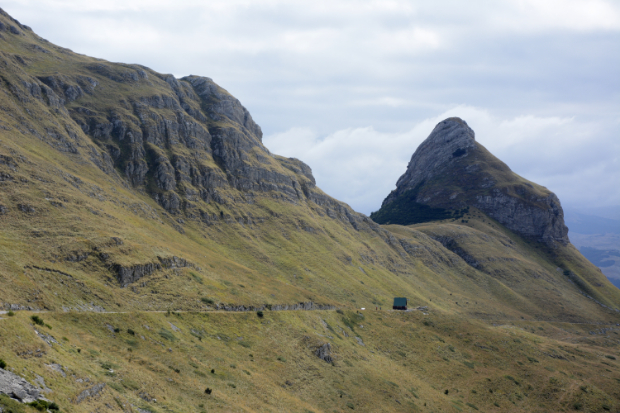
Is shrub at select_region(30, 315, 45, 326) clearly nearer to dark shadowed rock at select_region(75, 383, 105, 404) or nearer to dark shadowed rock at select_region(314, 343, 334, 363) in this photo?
dark shadowed rock at select_region(75, 383, 105, 404)

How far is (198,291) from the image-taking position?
261ft

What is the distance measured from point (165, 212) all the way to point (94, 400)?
107734 mm

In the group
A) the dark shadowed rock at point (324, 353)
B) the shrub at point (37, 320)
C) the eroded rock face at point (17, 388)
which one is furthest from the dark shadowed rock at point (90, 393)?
the dark shadowed rock at point (324, 353)

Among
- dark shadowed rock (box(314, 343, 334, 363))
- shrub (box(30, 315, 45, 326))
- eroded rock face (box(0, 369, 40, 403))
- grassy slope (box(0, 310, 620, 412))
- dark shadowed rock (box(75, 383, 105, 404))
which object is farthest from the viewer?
dark shadowed rock (box(314, 343, 334, 363))

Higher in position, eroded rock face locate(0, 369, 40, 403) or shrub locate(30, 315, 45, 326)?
shrub locate(30, 315, 45, 326)

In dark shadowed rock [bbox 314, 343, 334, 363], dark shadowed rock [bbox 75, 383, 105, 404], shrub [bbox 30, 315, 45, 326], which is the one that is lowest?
dark shadowed rock [bbox 314, 343, 334, 363]

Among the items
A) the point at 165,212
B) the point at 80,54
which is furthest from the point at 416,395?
the point at 80,54

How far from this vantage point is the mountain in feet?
156

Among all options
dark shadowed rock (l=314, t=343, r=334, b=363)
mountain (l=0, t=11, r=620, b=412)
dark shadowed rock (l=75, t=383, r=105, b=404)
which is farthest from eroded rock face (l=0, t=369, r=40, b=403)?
dark shadowed rock (l=314, t=343, r=334, b=363)

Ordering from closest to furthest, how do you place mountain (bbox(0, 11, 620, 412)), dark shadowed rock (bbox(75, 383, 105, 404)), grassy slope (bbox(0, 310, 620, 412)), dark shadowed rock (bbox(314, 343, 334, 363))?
dark shadowed rock (bbox(75, 383, 105, 404)) < grassy slope (bbox(0, 310, 620, 412)) < mountain (bbox(0, 11, 620, 412)) < dark shadowed rock (bbox(314, 343, 334, 363))

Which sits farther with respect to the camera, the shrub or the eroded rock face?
the shrub

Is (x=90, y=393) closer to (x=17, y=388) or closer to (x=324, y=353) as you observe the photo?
(x=17, y=388)

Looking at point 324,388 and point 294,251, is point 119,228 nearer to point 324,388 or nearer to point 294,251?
point 324,388

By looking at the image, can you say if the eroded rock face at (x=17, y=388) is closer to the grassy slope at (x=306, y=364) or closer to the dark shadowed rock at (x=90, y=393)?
the grassy slope at (x=306, y=364)
